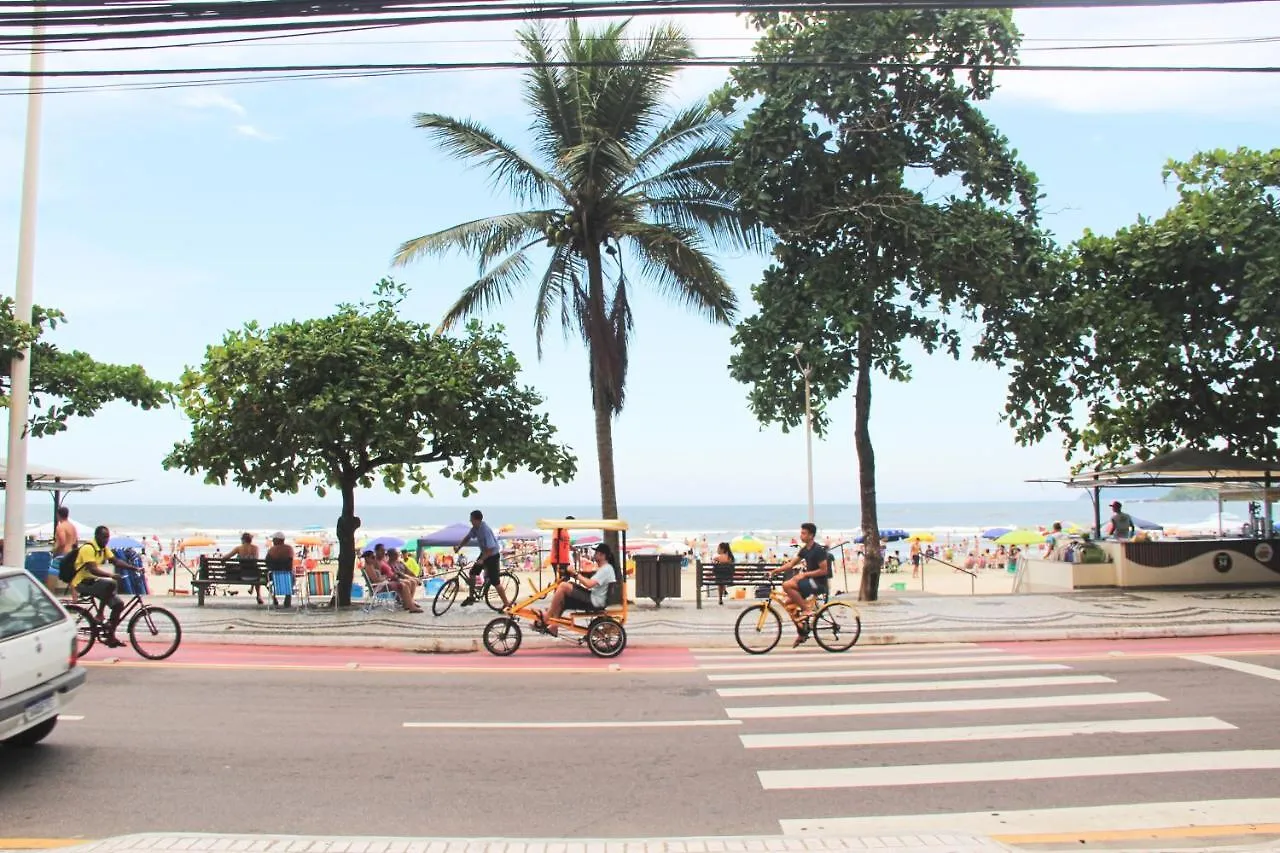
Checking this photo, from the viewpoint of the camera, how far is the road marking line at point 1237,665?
11.5 meters

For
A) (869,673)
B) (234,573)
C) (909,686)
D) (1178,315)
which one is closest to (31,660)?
(909,686)

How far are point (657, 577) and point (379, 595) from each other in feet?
17.3

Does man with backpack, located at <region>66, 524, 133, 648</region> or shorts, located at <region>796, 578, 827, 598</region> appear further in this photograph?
shorts, located at <region>796, 578, 827, 598</region>

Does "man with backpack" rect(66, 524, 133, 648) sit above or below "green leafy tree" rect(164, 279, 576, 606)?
below

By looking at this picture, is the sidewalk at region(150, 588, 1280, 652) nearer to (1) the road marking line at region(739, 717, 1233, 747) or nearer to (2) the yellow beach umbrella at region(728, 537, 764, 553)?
(1) the road marking line at region(739, 717, 1233, 747)

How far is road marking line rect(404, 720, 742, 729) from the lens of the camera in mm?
9180

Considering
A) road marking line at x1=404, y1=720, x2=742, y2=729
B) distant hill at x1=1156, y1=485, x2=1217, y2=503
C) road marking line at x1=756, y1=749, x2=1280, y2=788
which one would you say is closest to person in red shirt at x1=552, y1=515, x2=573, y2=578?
road marking line at x1=404, y1=720, x2=742, y2=729

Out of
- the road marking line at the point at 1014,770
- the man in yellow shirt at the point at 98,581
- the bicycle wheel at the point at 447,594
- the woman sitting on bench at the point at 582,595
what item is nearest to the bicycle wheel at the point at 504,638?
the woman sitting on bench at the point at 582,595

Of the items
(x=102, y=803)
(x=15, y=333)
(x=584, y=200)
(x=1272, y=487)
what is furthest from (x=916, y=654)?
(x=1272, y=487)

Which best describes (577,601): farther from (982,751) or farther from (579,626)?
(982,751)

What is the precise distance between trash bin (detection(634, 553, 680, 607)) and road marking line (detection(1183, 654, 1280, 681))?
9.45 m

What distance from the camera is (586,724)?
9297 mm

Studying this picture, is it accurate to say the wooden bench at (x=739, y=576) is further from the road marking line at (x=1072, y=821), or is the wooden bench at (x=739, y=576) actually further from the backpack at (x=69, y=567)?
the road marking line at (x=1072, y=821)

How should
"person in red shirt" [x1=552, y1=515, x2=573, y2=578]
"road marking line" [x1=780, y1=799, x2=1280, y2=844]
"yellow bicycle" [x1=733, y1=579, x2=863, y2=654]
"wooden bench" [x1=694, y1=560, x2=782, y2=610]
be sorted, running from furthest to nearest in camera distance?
1. "wooden bench" [x1=694, y1=560, x2=782, y2=610]
2. "person in red shirt" [x1=552, y1=515, x2=573, y2=578]
3. "yellow bicycle" [x1=733, y1=579, x2=863, y2=654]
4. "road marking line" [x1=780, y1=799, x2=1280, y2=844]
